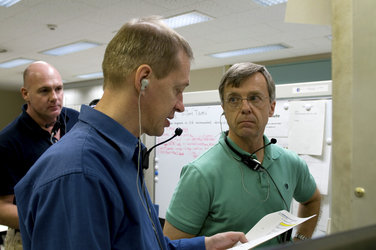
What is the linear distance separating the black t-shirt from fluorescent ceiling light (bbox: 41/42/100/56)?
4381mm

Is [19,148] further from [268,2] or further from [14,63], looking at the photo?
[14,63]

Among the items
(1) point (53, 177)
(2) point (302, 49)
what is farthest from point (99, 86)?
Result: (1) point (53, 177)

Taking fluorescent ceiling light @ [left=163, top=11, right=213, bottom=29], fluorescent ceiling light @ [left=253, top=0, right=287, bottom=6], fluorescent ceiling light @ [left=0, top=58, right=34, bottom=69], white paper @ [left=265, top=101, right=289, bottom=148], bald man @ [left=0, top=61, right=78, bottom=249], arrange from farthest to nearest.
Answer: fluorescent ceiling light @ [left=0, top=58, right=34, bottom=69] → fluorescent ceiling light @ [left=163, top=11, right=213, bottom=29] → fluorescent ceiling light @ [left=253, top=0, right=287, bottom=6] → white paper @ [left=265, top=101, right=289, bottom=148] → bald man @ [left=0, top=61, right=78, bottom=249]

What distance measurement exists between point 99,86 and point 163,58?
30.5 ft

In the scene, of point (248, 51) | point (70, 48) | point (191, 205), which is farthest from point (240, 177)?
point (70, 48)

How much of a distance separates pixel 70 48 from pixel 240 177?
5.79 meters

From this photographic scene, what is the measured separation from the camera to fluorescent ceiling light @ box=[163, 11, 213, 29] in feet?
14.5

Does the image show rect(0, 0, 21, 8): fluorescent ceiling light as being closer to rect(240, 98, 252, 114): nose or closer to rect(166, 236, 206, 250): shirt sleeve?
rect(240, 98, 252, 114): nose

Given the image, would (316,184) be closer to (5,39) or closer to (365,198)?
(365,198)

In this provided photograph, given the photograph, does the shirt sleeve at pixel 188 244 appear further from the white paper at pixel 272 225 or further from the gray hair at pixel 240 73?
the gray hair at pixel 240 73

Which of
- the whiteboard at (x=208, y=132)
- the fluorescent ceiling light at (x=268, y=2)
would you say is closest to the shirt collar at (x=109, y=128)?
the whiteboard at (x=208, y=132)

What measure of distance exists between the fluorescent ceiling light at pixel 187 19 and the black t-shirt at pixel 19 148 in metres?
3.03

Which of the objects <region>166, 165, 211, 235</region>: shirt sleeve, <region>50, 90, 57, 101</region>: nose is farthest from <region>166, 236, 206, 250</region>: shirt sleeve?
Answer: <region>50, 90, 57, 101</region>: nose

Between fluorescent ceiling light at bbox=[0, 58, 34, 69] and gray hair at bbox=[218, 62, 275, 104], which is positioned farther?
fluorescent ceiling light at bbox=[0, 58, 34, 69]
